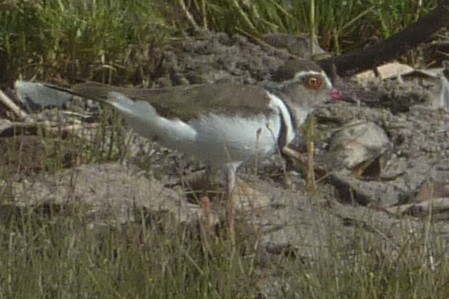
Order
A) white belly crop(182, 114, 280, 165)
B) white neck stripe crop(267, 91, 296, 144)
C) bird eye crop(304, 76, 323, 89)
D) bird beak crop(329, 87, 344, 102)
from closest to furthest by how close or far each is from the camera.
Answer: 1. white belly crop(182, 114, 280, 165)
2. white neck stripe crop(267, 91, 296, 144)
3. bird eye crop(304, 76, 323, 89)
4. bird beak crop(329, 87, 344, 102)

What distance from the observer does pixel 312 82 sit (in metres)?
7.28

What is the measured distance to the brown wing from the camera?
6.70 m

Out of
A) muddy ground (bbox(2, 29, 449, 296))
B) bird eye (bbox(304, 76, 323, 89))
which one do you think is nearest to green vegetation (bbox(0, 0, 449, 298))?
muddy ground (bbox(2, 29, 449, 296))

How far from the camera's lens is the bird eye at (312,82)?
7.27 meters

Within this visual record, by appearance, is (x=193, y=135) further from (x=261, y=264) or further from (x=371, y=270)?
(x=371, y=270)

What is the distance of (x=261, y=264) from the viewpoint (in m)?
5.71

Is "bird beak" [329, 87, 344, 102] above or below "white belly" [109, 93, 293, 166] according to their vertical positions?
above

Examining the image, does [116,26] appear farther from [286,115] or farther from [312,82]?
[286,115]

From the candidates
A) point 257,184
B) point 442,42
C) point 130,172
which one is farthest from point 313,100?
point 442,42

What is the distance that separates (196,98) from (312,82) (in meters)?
0.73

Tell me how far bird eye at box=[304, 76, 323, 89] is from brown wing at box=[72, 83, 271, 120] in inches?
14.9

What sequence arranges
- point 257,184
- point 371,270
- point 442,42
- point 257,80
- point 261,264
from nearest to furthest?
point 371,270
point 261,264
point 257,184
point 257,80
point 442,42

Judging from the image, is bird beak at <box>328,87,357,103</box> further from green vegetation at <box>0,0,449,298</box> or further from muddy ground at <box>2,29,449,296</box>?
green vegetation at <box>0,0,449,298</box>

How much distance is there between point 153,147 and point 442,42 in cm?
239
